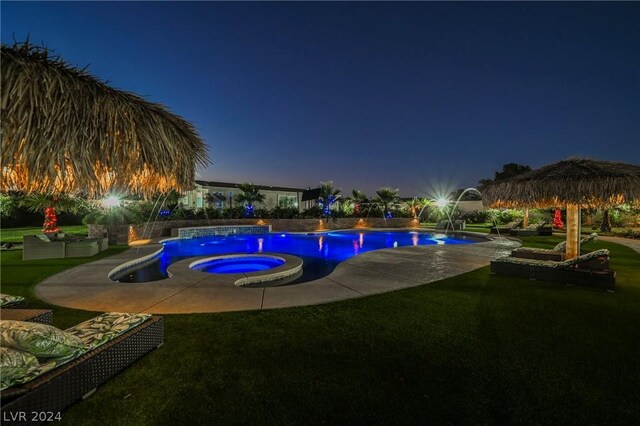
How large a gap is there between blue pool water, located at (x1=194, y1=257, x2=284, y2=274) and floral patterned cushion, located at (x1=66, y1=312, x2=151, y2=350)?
255 inches

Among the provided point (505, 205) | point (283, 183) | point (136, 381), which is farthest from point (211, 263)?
point (283, 183)

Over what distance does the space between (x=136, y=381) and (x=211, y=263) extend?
745 cm

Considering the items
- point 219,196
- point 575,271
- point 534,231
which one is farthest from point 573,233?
point 219,196

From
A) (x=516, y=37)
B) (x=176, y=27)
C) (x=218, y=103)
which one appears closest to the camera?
(x=176, y=27)

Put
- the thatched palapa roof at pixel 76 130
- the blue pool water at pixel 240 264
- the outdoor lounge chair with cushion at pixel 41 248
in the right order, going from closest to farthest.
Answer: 1. the thatched palapa roof at pixel 76 130
2. the outdoor lounge chair with cushion at pixel 41 248
3. the blue pool water at pixel 240 264

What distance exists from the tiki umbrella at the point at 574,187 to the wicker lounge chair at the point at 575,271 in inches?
63.7

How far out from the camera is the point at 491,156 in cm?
5294

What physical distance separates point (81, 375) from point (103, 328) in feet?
1.79

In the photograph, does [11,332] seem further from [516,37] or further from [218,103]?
[218,103]

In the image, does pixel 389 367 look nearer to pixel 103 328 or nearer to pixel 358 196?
pixel 103 328

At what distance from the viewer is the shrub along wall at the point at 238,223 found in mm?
13453

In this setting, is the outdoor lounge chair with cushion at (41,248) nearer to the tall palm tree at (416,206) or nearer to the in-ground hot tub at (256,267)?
the in-ground hot tub at (256,267)

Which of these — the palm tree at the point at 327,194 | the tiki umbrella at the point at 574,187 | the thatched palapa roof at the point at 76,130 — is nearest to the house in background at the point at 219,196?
the palm tree at the point at 327,194

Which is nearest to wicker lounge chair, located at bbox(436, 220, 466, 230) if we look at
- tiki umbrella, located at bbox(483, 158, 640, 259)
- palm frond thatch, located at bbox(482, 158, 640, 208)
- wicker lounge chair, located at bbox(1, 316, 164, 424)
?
tiki umbrella, located at bbox(483, 158, 640, 259)
